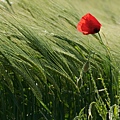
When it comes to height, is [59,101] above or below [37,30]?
below

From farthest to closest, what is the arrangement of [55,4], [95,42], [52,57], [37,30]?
[55,4] < [95,42] < [37,30] < [52,57]

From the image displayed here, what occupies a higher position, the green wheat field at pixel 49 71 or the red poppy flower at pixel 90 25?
the red poppy flower at pixel 90 25

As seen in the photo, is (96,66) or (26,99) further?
(96,66)

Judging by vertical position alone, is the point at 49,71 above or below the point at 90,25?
below

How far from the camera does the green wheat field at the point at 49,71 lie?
2.14m

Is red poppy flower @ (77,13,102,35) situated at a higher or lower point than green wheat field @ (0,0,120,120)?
higher

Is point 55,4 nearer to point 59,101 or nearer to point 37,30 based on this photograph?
point 37,30

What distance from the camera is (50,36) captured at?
248 cm

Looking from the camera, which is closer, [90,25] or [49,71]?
[90,25]

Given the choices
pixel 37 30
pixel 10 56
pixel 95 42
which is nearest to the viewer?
pixel 10 56

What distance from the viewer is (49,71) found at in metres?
2.31

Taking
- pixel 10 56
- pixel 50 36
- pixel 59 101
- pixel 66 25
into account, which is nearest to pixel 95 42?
pixel 66 25

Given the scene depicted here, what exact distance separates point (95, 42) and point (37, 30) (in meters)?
0.43

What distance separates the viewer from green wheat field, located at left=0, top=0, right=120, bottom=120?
2.14 m
